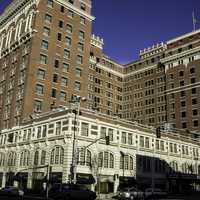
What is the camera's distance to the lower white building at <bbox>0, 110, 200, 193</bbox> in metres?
52.7

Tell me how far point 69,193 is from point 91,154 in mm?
19919

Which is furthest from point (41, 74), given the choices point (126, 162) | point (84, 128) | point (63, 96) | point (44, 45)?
point (126, 162)

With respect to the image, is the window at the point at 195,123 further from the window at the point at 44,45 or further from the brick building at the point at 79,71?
the window at the point at 44,45

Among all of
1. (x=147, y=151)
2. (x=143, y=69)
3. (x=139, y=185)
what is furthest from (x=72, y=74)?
(x=143, y=69)

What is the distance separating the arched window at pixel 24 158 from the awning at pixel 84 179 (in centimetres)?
1349

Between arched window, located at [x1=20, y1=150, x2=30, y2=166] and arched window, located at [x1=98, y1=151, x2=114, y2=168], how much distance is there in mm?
14330

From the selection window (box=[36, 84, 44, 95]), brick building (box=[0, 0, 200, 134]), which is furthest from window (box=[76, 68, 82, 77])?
window (box=[36, 84, 44, 95])

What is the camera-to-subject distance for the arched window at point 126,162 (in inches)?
2341

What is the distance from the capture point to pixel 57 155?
53.4m

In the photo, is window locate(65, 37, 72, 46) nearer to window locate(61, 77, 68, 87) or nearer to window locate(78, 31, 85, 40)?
window locate(78, 31, 85, 40)

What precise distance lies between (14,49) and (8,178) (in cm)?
3321

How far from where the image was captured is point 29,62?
69438mm

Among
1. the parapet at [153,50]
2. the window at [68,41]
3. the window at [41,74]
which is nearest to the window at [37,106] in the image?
the window at [41,74]

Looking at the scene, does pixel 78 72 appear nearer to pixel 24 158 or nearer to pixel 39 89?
pixel 39 89
